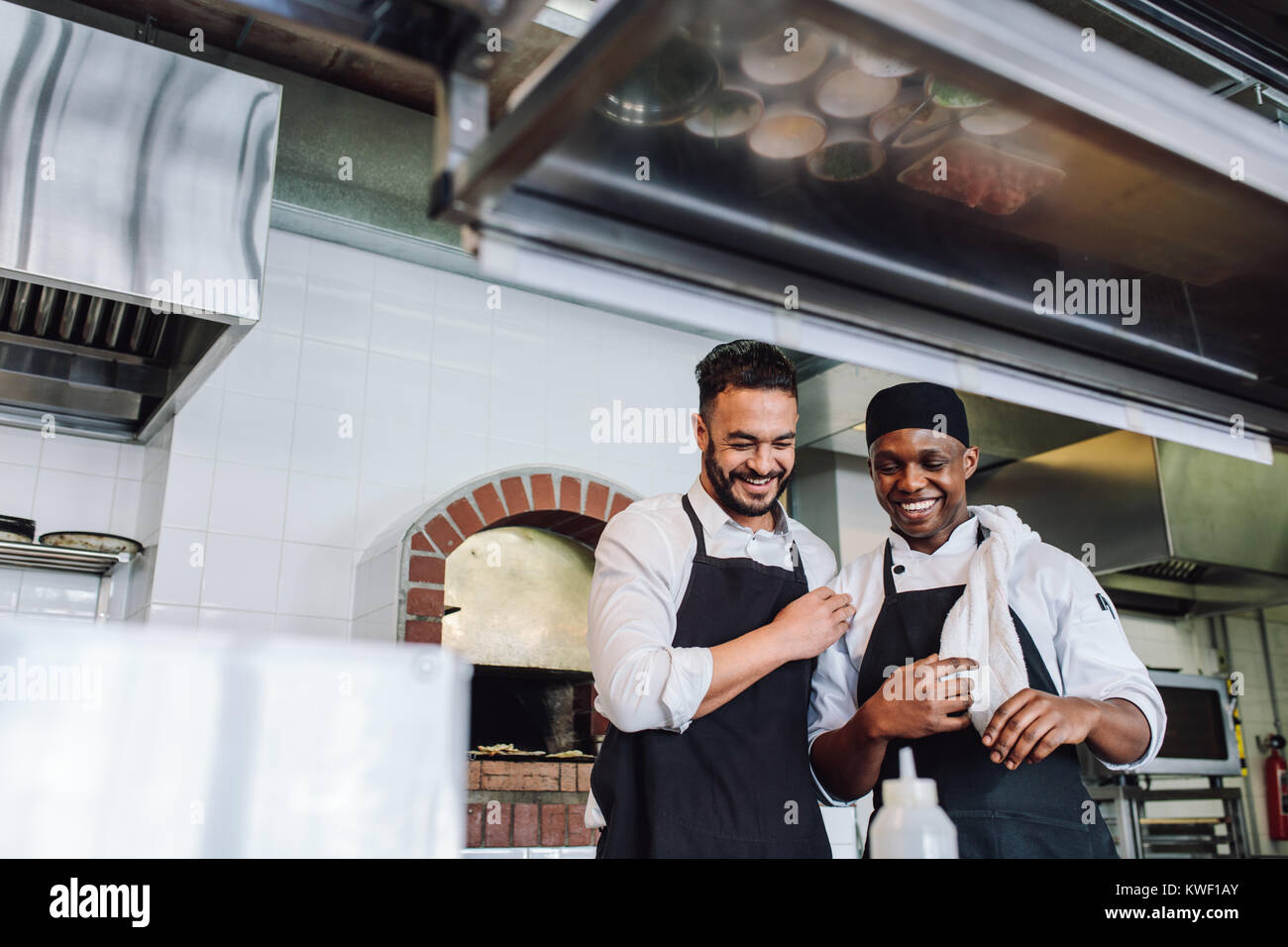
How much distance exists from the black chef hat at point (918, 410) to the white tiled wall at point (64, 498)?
98.5 inches

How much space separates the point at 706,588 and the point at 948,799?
0.45 meters

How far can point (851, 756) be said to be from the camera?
1370 mm

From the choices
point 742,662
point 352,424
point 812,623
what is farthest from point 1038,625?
point 352,424

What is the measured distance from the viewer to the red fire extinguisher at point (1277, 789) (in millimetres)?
4844

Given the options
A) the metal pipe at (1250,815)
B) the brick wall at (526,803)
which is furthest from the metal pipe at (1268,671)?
Result: the brick wall at (526,803)

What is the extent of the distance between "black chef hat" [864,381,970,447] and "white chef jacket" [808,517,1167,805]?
160 mm

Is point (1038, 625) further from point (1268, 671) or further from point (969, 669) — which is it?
point (1268, 671)

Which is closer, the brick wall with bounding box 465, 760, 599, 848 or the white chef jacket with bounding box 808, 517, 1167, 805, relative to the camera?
the white chef jacket with bounding box 808, 517, 1167, 805

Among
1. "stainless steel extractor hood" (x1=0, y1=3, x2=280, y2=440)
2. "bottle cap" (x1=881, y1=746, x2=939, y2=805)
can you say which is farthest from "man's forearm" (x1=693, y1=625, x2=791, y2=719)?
"stainless steel extractor hood" (x1=0, y1=3, x2=280, y2=440)

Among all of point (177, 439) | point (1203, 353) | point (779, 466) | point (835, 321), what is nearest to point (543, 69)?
point (835, 321)

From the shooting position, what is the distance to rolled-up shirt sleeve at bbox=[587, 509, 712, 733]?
134 centimetres

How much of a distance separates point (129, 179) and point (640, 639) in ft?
5.11

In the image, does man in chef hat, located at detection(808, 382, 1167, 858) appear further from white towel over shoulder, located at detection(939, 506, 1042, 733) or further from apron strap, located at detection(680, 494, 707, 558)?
apron strap, located at detection(680, 494, 707, 558)

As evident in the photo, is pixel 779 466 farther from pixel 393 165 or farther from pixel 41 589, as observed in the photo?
pixel 41 589
